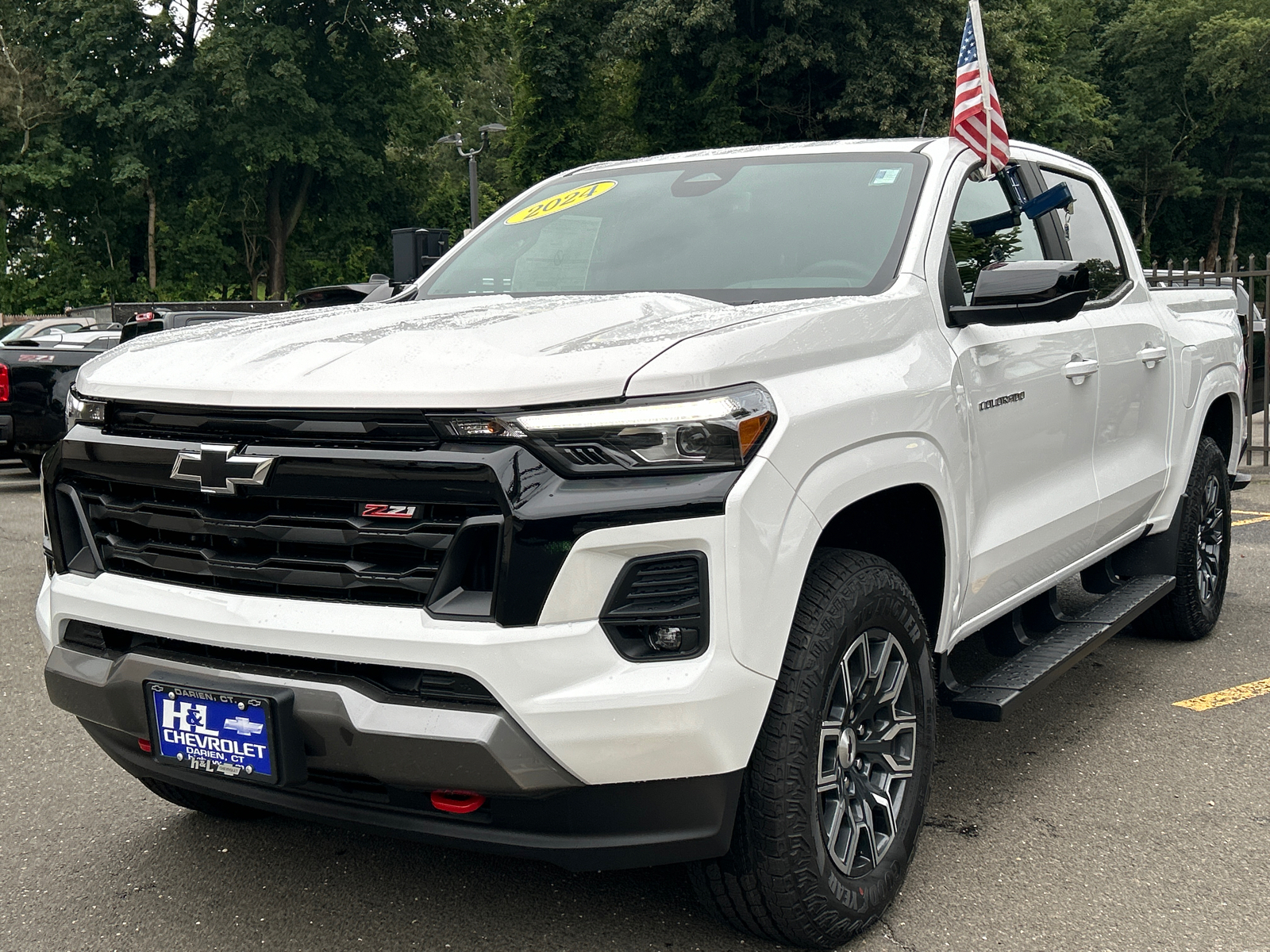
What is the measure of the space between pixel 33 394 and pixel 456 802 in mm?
10506

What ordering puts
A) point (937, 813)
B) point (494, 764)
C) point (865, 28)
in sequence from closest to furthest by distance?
point (494, 764) < point (937, 813) < point (865, 28)

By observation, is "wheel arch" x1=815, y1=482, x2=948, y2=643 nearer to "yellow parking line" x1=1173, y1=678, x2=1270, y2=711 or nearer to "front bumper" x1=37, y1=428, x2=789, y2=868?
"front bumper" x1=37, y1=428, x2=789, y2=868

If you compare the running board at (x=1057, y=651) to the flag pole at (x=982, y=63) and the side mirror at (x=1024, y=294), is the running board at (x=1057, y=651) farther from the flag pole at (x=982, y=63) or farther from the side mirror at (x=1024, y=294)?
the flag pole at (x=982, y=63)

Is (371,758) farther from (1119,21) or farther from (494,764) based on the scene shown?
(1119,21)

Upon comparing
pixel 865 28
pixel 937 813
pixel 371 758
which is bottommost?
pixel 937 813

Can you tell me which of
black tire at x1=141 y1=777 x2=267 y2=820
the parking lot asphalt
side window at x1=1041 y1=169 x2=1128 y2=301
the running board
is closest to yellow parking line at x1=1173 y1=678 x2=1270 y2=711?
the parking lot asphalt

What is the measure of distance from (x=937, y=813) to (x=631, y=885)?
3.25ft

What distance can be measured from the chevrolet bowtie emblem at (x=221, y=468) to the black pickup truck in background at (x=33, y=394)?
9702 millimetres

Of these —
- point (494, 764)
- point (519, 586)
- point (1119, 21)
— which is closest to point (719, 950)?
A: point (494, 764)

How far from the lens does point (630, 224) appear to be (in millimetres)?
3990

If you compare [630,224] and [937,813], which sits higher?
[630,224]

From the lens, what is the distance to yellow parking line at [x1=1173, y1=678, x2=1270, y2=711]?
4.68 m

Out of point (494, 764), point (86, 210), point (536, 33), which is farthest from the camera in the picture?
point (86, 210)

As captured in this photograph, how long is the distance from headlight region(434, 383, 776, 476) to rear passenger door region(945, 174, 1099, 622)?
1.10 m
